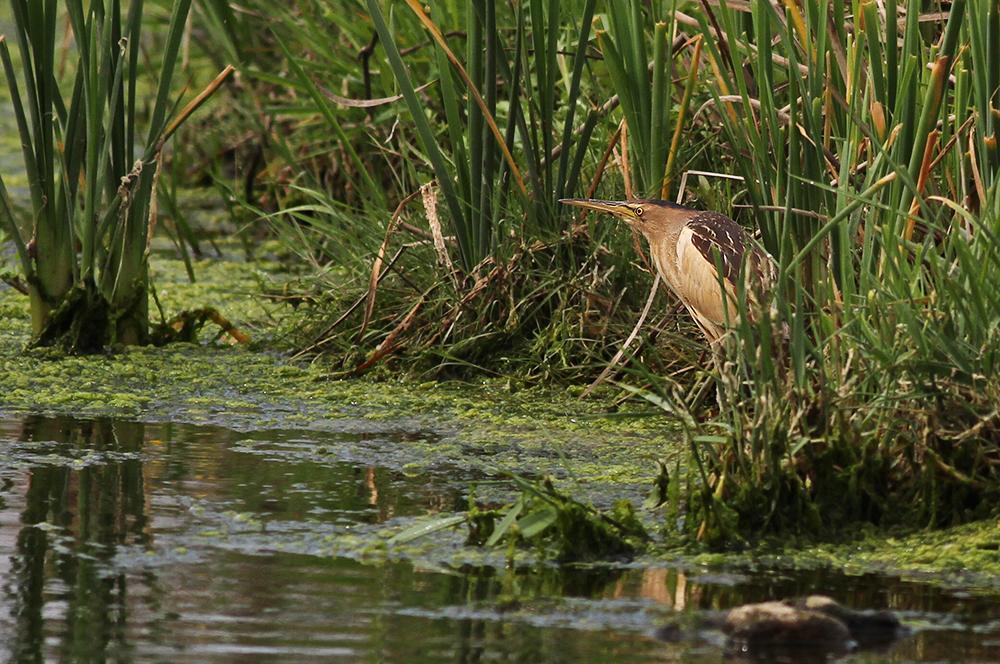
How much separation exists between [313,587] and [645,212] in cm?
214

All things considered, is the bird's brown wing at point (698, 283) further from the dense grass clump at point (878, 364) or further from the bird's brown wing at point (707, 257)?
the dense grass clump at point (878, 364)

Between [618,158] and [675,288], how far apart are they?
79cm

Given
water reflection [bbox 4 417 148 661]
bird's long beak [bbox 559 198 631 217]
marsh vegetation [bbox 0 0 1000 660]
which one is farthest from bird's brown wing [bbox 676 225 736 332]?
water reflection [bbox 4 417 148 661]

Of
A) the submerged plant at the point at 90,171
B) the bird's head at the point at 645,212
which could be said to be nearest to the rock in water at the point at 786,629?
the bird's head at the point at 645,212

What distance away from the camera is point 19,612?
9.90ft

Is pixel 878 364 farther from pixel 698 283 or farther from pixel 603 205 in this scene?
pixel 603 205

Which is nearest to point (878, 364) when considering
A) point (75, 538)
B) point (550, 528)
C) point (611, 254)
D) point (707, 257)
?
point (550, 528)

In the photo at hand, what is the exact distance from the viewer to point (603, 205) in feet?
16.8

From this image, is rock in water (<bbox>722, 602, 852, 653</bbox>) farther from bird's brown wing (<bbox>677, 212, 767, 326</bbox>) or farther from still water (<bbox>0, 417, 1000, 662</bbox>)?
bird's brown wing (<bbox>677, 212, 767, 326</bbox>)

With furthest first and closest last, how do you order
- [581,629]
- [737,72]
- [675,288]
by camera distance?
[675,288]
[737,72]
[581,629]

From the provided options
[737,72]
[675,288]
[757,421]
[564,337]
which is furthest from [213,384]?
[757,421]

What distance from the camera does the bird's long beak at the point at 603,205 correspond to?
16.8 ft

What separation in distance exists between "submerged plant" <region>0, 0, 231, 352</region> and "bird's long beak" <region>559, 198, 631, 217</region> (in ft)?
3.73

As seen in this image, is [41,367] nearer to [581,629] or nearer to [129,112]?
[129,112]
